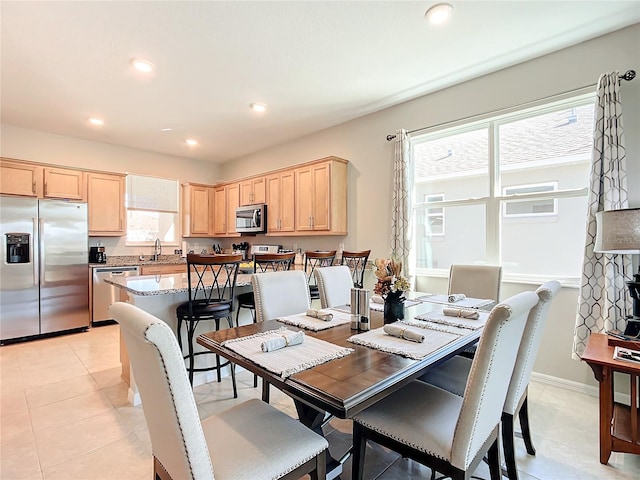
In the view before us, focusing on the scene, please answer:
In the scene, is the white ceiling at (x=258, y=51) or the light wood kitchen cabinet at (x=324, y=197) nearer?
the white ceiling at (x=258, y=51)

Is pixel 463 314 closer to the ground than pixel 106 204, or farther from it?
closer to the ground

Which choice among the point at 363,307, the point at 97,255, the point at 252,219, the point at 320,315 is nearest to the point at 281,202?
the point at 252,219

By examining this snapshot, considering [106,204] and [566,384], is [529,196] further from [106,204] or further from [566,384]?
[106,204]

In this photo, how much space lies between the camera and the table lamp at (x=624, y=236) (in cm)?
198

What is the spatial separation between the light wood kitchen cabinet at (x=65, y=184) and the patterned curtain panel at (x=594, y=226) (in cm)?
620

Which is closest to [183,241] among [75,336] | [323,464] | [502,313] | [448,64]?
[75,336]

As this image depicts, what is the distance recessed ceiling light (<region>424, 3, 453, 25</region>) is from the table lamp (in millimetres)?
1767

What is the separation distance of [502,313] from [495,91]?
9.86 feet

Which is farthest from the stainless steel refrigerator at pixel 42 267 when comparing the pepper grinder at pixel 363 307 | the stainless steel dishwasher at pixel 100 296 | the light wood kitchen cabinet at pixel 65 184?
the pepper grinder at pixel 363 307

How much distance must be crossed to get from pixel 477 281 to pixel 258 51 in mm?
2749

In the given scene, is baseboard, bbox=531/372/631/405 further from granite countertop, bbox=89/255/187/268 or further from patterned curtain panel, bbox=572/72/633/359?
granite countertop, bbox=89/255/187/268

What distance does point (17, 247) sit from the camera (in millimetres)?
4035

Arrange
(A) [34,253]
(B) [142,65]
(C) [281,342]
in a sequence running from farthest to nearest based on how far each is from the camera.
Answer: (A) [34,253], (B) [142,65], (C) [281,342]

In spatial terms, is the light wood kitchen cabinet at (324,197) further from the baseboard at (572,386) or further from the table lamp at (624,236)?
the table lamp at (624,236)
